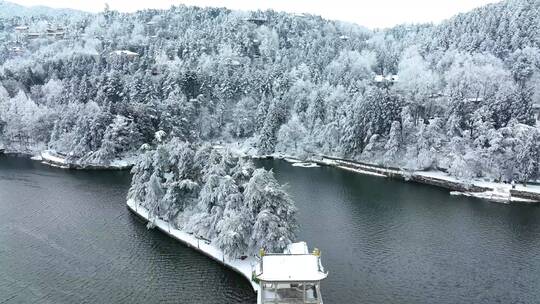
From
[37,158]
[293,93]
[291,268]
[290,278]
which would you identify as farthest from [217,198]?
[293,93]

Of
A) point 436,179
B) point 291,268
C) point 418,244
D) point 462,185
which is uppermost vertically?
point 291,268

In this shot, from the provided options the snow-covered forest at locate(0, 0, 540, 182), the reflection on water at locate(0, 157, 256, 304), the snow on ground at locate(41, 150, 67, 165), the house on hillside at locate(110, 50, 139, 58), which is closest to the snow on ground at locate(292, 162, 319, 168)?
the snow-covered forest at locate(0, 0, 540, 182)

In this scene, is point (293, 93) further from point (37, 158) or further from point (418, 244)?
point (418, 244)

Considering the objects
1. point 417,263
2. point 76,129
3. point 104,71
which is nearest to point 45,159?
point 76,129

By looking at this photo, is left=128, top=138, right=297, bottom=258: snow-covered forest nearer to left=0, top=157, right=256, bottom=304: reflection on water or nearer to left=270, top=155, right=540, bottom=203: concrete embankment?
left=0, top=157, right=256, bottom=304: reflection on water

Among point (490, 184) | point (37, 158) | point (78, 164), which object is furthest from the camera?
point (37, 158)

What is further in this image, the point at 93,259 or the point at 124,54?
the point at 124,54

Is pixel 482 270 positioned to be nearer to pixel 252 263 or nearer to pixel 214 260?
pixel 252 263
